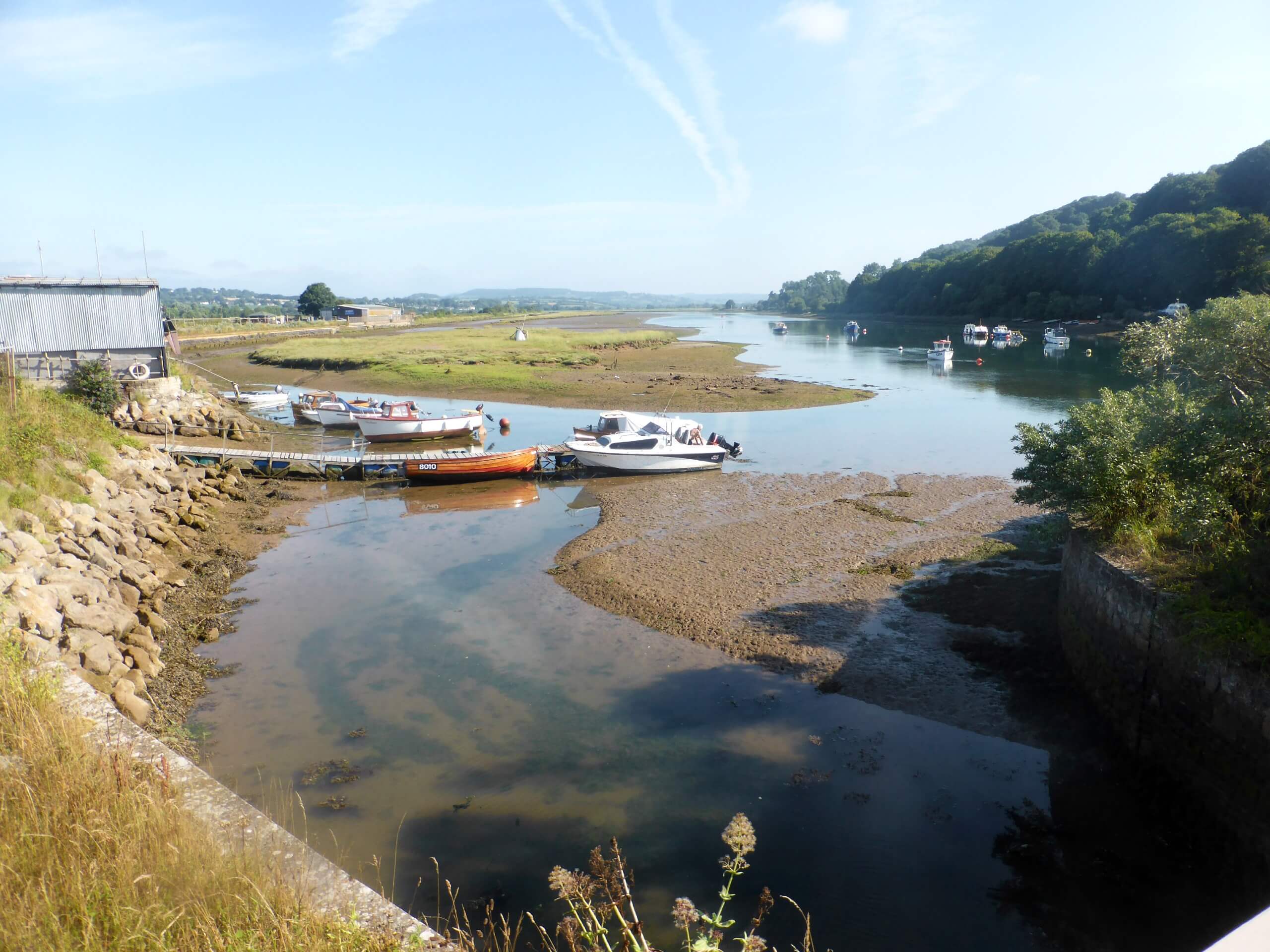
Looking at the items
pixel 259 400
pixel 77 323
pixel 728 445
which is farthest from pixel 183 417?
pixel 728 445

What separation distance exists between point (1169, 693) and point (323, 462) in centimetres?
2663

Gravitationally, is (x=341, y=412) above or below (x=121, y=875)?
below

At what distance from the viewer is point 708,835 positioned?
9.96 m

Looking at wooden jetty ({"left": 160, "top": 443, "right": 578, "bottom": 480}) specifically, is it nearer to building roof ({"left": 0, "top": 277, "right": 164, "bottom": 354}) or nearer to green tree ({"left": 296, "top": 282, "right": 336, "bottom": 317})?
building roof ({"left": 0, "top": 277, "right": 164, "bottom": 354})

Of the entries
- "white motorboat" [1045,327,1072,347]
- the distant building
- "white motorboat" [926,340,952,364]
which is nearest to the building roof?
"white motorboat" [926,340,952,364]

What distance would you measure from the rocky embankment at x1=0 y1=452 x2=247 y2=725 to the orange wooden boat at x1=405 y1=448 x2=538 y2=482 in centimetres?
698

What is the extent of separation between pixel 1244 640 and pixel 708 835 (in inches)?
251

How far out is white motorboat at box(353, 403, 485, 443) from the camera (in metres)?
35.9

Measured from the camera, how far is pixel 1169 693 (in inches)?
397

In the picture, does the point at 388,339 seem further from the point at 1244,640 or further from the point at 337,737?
the point at 1244,640

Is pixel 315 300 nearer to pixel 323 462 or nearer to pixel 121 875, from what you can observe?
pixel 323 462

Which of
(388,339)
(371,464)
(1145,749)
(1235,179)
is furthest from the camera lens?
(1235,179)

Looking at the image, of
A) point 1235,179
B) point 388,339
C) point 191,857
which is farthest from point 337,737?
point 1235,179

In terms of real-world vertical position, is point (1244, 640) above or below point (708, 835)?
above
